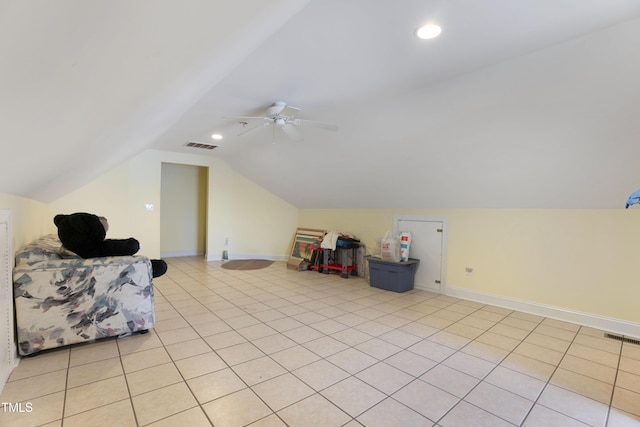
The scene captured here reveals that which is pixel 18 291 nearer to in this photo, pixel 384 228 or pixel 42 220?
pixel 42 220

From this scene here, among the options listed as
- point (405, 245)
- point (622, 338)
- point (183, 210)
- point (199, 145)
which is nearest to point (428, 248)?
point (405, 245)

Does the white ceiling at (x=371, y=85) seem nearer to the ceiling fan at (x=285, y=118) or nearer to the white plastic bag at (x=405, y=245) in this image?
the ceiling fan at (x=285, y=118)

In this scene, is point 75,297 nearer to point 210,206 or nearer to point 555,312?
point 210,206

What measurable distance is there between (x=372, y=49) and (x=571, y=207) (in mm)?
2905

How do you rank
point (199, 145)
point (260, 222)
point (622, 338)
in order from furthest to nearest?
point (260, 222)
point (199, 145)
point (622, 338)

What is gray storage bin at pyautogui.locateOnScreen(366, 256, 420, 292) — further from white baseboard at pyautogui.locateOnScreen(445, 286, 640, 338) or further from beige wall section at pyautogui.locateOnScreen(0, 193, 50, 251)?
beige wall section at pyautogui.locateOnScreen(0, 193, 50, 251)

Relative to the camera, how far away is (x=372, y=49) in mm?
2121

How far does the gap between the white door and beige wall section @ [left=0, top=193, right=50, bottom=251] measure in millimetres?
4634

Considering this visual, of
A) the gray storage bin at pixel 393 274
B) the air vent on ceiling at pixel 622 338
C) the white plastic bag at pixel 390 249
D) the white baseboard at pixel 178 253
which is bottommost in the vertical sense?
the air vent on ceiling at pixel 622 338

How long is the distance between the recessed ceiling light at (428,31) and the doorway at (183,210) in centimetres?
596

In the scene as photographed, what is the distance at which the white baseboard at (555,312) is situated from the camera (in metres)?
2.93

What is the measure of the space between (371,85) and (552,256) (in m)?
2.90

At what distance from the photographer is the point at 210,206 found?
21.6 feet

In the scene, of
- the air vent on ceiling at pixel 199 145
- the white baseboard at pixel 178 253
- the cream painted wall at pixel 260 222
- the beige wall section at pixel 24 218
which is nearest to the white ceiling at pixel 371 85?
the beige wall section at pixel 24 218
